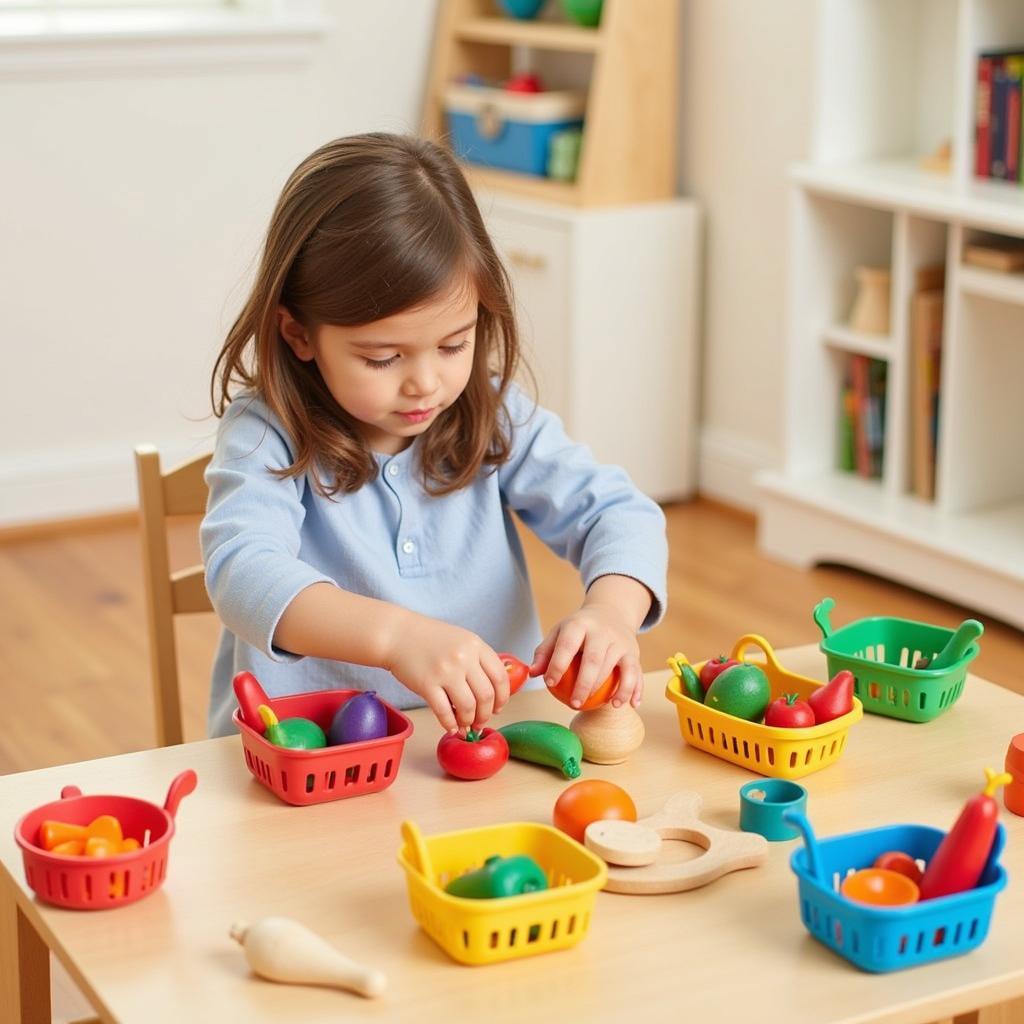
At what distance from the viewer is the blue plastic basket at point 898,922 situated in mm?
850

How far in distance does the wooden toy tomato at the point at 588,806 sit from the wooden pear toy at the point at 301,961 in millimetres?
197

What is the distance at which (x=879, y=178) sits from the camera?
2969mm

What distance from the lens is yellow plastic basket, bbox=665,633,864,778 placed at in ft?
3.59

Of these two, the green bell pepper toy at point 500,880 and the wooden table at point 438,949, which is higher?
the green bell pepper toy at point 500,880

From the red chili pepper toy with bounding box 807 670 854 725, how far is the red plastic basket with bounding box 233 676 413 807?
0.28m

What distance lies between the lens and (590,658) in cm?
115

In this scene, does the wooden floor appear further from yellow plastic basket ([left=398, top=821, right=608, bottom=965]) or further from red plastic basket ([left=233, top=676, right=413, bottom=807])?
yellow plastic basket ([left=398, top=821, right=608, bottom=965])

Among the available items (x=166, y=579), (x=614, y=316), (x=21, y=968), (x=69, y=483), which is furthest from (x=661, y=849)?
(x=69, y=483)

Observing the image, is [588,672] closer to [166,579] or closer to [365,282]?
[365,282]

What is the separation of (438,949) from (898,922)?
0.80 ft

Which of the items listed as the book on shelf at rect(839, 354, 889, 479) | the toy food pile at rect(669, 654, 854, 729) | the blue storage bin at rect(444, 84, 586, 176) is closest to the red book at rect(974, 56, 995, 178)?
the book on shelf at rect(839, 354, 889, 479)

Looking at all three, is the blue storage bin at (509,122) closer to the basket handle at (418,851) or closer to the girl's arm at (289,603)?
the girl's arm at (289,603)

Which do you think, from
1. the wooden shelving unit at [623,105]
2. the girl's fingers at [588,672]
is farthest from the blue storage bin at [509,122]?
the girl's fingers at [588,672]

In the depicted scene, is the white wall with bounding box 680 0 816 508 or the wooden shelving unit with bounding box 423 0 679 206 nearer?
the white wall with bounding box 680 0 816 508
